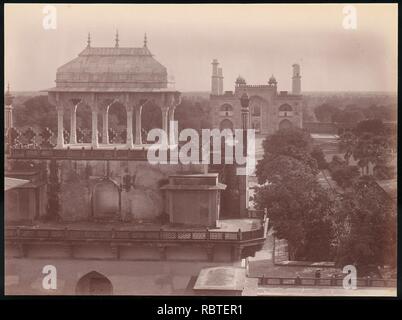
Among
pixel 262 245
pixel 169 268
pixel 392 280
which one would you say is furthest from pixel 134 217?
pixel 392 280

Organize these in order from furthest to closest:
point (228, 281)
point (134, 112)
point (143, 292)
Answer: point (134, 112) < point (143, 292) < point (228, 281)

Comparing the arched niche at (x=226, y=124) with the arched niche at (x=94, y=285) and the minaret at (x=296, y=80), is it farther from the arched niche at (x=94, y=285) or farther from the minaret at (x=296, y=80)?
the arched niche at (x=94, y=285)

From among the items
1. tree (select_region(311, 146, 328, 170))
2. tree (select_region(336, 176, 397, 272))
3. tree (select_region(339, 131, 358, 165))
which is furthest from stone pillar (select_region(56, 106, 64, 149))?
tree (select_region(336, 176, 397, 272))

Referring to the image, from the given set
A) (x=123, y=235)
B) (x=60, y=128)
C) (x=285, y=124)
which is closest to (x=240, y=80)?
(x=285, y=124)

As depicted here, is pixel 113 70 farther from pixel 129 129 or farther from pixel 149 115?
pixel 149 115

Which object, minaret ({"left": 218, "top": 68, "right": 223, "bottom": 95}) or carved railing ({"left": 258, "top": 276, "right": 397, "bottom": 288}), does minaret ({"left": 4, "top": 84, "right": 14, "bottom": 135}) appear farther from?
carved railing ({"left": 258, "top": 276, "right": 397, "bottom": 288})

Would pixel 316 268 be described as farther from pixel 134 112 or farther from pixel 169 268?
pixel 134 112
